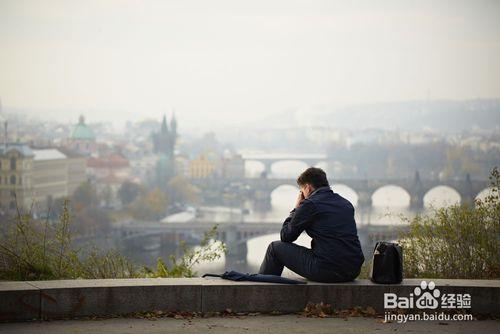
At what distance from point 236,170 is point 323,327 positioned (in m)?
64.2

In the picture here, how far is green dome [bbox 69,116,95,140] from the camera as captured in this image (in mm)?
75188

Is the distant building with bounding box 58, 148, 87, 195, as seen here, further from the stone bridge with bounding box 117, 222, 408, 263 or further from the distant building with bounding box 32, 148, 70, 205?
the stone bridge with bounding box 117, 222, 408, 263

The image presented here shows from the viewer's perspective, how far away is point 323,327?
3180mm

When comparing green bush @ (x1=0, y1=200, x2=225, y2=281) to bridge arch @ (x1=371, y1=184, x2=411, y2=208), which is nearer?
green bush @ (x1=0, y1=200, x2=225, y2=281)

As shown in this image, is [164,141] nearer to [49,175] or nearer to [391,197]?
[49,175]

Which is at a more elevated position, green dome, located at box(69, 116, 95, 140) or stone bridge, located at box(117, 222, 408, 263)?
green dome, located at box(69, 116, 95, 140)

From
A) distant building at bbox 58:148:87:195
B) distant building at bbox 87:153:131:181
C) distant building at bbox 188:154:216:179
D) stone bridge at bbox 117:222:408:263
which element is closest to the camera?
stone bridge at bbox 117:222:408:263

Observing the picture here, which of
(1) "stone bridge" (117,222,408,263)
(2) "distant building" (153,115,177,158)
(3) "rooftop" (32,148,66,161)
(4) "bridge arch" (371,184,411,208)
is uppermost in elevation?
(2) "distant building" (153,115,177,158)

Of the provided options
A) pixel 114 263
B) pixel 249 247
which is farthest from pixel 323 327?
pixel 249 247

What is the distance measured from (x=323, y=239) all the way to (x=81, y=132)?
2922 inches

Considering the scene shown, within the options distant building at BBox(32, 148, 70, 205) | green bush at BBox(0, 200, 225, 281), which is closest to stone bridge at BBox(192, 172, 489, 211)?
distant building at BBox(32, 148, 70, 205)

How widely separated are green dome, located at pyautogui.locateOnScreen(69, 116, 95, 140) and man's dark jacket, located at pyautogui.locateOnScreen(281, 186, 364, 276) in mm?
72652

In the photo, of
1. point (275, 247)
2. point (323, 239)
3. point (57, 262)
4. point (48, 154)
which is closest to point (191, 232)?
point (48, 154)

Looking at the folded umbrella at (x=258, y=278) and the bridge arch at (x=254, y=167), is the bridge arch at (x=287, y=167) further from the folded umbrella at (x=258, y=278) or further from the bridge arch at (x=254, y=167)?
the folded umbrella at (x=258, y=278)
